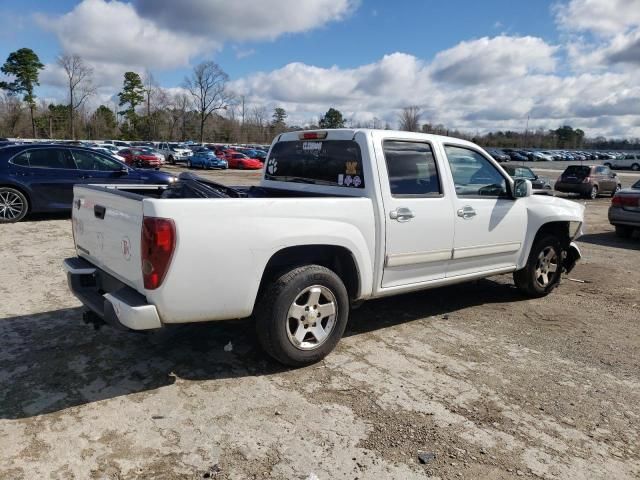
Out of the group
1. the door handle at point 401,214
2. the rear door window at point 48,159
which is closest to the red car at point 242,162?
the rear door window at point 48,159

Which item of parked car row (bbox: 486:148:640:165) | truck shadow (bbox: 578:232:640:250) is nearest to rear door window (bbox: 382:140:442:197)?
truck shadow (bbox: 578:232:640:250)

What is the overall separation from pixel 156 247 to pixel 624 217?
36.0 ft

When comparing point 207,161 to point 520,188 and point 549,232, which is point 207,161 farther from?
point 520,188

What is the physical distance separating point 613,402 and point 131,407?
333cm

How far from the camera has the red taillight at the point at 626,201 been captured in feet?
35.6

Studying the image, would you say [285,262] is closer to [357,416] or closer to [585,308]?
[357,416]

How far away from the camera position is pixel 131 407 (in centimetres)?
330

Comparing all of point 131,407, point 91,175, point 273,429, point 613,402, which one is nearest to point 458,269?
point 613,402

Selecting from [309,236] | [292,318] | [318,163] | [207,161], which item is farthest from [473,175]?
[207,161]

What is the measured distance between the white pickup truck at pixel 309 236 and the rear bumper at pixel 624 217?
6.30 m

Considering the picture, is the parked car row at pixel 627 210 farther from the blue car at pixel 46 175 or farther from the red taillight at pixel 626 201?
the blue car at pixel 46 175

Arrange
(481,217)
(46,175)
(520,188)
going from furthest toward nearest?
1. (46,175)
2. (520,188)
3. (481,217)

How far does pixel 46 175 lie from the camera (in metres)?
9.97

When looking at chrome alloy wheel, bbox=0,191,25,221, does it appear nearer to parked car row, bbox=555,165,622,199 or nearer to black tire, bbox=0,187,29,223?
black tire, bbox=0,187,29,223
